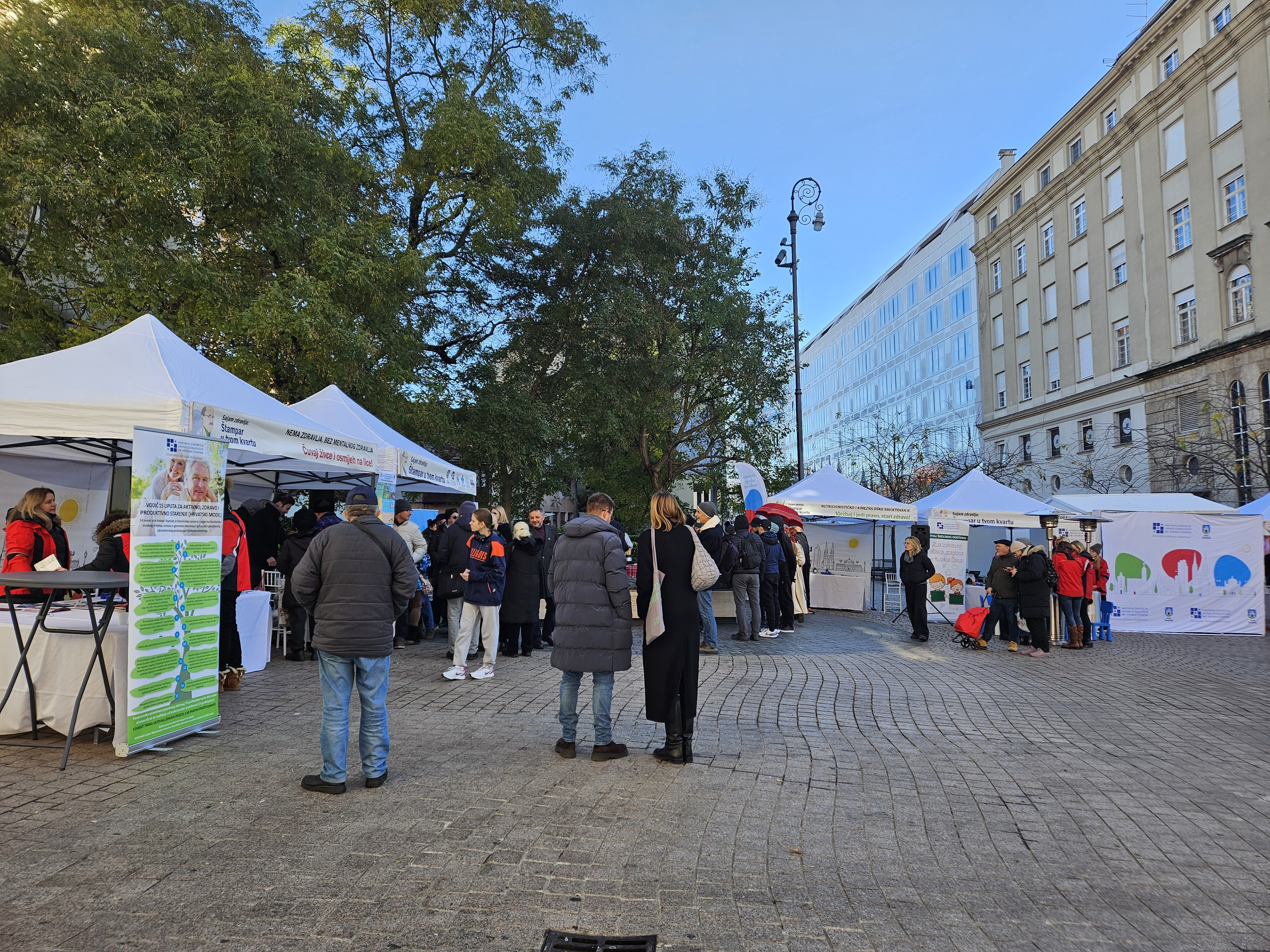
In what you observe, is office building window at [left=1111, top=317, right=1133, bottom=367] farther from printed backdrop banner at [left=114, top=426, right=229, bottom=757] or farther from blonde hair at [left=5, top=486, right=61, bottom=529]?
blonde hair at [left=5, top=486, right=61, bottom=529]

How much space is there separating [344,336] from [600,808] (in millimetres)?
11034

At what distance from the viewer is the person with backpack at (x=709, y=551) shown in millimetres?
11250

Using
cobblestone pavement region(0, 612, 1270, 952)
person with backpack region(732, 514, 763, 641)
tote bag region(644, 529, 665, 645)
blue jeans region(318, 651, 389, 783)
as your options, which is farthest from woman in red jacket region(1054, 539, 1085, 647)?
blue jeans region(318, 651, 389, 783)

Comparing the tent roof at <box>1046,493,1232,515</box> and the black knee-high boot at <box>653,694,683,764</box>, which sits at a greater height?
the tent roof at <box>1046,493,1232,515</box>

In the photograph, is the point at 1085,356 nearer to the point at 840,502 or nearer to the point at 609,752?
the point at 840,502

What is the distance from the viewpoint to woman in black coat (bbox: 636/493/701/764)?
5754 millimetres

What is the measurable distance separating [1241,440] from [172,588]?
111 feet

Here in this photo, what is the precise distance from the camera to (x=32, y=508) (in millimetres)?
6879

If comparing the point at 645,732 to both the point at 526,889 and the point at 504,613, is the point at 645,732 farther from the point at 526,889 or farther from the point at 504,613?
the point at 504,613

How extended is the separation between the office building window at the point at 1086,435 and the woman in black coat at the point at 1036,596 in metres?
30.9

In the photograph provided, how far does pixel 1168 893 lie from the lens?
3.87 m

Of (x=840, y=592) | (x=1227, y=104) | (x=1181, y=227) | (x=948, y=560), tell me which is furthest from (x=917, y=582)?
(x=1181, y=227)

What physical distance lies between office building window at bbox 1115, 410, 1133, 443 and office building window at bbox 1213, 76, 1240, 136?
38.4 feet

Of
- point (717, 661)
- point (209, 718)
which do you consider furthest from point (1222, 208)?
point (209, 718)
